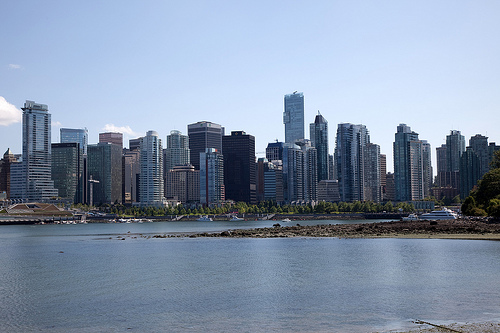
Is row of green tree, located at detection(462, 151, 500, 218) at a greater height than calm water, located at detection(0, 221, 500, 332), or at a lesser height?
greater

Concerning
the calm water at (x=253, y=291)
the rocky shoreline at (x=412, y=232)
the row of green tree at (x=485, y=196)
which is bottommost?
the calm water at (x=253, y=291)

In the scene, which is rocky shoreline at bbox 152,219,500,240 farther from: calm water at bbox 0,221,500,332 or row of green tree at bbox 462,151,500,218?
row of green tree at bbox 462,151,500,218

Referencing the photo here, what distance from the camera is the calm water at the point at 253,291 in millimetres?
37228

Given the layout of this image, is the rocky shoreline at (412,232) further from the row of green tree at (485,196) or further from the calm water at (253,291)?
the row of green tree at (485,196)

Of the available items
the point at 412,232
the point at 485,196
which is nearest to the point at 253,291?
the point at 412,232

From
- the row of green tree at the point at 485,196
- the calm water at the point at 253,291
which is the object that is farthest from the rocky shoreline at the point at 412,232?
the row of green tree at the point at 485,196

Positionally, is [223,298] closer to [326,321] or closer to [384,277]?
[326,321]

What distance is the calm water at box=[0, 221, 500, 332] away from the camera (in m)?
37.2

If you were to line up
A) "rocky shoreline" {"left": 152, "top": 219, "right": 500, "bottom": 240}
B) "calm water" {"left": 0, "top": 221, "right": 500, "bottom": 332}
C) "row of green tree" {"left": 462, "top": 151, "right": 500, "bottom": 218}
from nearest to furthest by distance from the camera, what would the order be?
1. "calm water" {"left": 0, "top": 221, "right": 500, "bottom": 332}
2. "rocky shoreline" {"left": 152, "top": 219, "right": 500, "bottom": 240}
3. "row of green tree" {"left": 462, "top": 151, "right": 500, "bottom": 218}

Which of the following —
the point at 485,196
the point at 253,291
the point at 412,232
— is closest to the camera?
the point at 253,291

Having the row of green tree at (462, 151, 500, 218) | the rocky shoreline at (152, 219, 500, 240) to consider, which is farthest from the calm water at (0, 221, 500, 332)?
the row of green tree at (462, 151, 500, 218)

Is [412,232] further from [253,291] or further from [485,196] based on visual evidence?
[253,291]

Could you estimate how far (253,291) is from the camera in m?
50.6

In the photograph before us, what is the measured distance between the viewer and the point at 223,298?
4697cm
